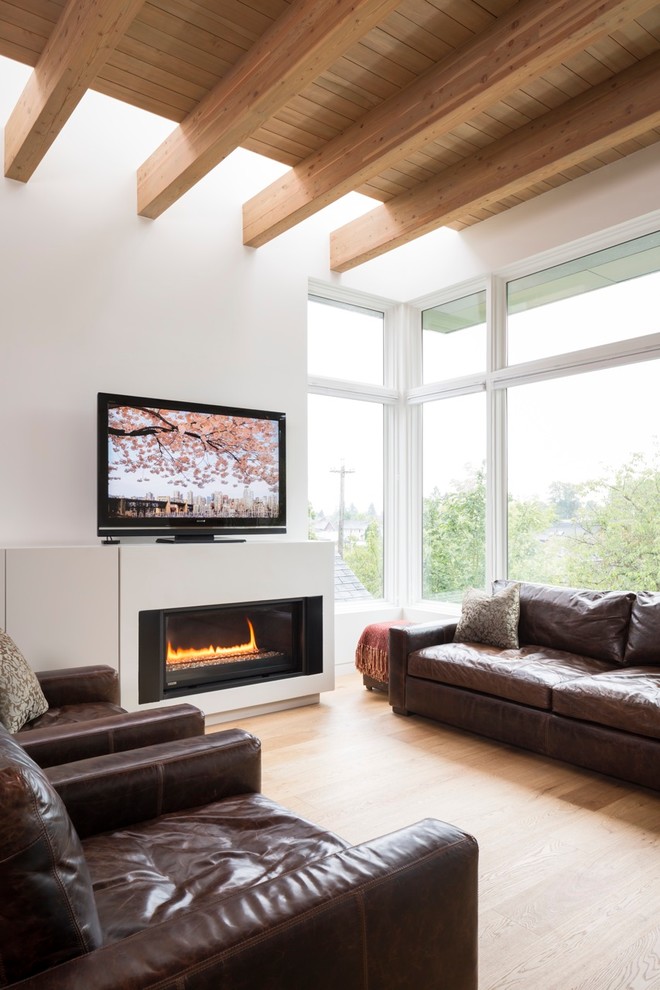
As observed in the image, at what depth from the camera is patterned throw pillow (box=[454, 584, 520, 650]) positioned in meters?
4.08

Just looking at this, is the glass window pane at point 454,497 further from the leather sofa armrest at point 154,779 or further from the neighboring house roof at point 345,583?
the leather sofa armrest at point 154,779

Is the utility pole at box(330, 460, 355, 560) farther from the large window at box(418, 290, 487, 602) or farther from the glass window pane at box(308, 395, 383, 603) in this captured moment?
the large window at box(418, 290, 487, 602)

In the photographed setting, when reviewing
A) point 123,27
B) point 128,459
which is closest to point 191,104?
point 123,27

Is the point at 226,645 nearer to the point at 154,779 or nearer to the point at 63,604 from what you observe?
the point at 63,604

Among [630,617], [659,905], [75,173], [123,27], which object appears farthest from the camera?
[75,173]

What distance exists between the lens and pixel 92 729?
2152 millimetres

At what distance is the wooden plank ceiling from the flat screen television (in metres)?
1.26

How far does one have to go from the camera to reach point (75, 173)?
13.2 feet

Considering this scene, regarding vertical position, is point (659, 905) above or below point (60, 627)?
below

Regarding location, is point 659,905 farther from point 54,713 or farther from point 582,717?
point 54,713

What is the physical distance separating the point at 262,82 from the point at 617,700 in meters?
3.14

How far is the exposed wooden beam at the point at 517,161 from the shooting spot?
3.41 meters

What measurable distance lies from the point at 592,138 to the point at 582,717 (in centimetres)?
296

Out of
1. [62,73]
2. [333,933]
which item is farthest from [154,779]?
[62,73]
